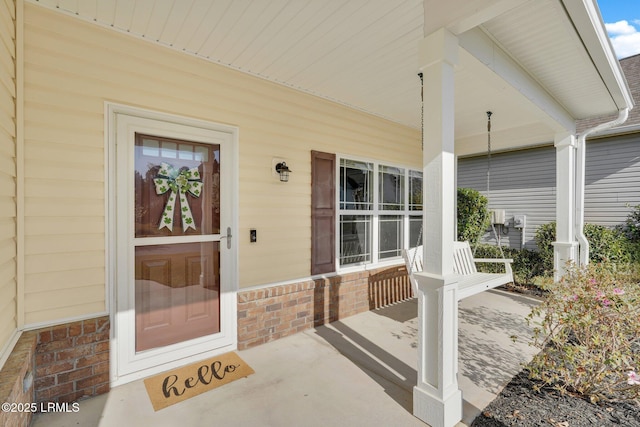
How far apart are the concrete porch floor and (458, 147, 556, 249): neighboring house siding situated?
4.07 metres

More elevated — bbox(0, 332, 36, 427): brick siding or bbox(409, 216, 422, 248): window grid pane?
bbox(409, 216, 422, 248): window grid pane

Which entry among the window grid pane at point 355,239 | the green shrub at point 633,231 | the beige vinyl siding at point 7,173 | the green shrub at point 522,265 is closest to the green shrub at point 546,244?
the green shrub at point 522,265

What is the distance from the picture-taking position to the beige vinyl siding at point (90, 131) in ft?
6.84

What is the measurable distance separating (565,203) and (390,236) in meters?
2.53

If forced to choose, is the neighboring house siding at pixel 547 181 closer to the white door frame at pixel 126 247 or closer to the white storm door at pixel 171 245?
the white storm door at pixel 171 245

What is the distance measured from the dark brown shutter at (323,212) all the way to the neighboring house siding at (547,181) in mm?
5379

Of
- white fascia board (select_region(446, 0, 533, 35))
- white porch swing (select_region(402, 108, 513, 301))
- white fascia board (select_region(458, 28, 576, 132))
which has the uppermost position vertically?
white fascia board (select_region(458, 28, 576, 132))

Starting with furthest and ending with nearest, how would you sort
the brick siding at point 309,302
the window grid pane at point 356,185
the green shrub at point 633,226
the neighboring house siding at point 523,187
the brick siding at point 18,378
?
the neighboring house siding at point 523,187
the green shrub at point 633,226
the window grid pane at point 356,185
the brick siding at point 309,302
the brick siding at point 18,378

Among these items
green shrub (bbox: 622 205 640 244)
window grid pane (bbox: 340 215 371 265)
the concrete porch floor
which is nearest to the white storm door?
the concrete porch floor

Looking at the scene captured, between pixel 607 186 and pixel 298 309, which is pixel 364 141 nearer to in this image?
pixel 298 309

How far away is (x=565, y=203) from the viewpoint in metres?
4.30

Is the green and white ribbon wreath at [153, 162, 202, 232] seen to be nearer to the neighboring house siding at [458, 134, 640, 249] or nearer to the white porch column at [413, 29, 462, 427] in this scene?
the white porch column at [413, 29, 462, 427]

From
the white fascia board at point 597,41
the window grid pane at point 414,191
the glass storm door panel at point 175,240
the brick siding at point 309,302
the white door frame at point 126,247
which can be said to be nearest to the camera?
the white fascia board at point 597,41

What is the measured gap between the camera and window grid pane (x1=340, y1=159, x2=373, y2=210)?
404cm
